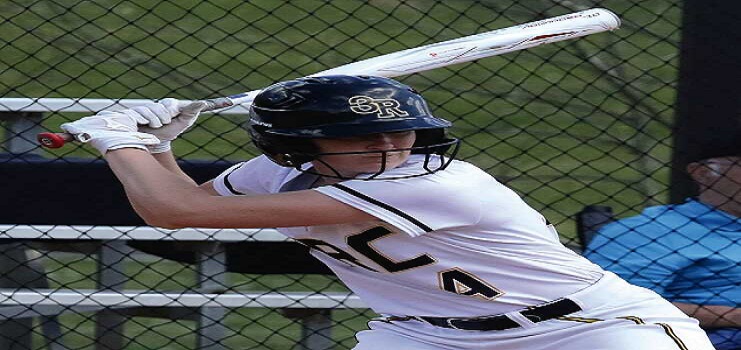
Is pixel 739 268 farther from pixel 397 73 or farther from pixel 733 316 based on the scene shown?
pixel 397 73

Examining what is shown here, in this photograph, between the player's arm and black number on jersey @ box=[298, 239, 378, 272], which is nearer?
the player's arm

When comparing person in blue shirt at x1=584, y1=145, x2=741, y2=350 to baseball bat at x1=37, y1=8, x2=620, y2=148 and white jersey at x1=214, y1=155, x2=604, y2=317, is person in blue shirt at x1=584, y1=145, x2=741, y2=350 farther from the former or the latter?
white jersey at x1=214, y1=155, x2=604, y2=317

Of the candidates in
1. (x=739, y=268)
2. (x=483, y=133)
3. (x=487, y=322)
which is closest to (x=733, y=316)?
(x=739, y=268)

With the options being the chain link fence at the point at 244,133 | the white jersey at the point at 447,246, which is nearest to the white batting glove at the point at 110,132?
the white jersey at the point at 447,246

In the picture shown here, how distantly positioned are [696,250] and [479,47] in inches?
44.0

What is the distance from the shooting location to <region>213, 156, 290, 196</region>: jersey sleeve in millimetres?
2713

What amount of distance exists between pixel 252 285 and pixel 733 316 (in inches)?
76.2

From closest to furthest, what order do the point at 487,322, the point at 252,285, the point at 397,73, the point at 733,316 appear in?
the point at 487,322
the point at 397,73
the point at 733,316
the point at 252,285

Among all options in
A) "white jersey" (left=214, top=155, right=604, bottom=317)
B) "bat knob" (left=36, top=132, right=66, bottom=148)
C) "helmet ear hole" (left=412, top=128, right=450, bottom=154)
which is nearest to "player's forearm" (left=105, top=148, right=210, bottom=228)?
"bat knob" (left=36, top=132, right=66, bottom=148)

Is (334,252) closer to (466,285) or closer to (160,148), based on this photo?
(466,285)

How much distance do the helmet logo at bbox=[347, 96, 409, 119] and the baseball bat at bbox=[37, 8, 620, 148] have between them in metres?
0.66

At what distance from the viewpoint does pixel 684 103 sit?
435 centimetres

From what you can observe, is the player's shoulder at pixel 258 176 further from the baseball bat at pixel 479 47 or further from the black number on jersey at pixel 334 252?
the baseball bat at pixel 479 47

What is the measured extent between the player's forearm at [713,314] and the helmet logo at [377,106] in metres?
1.66
